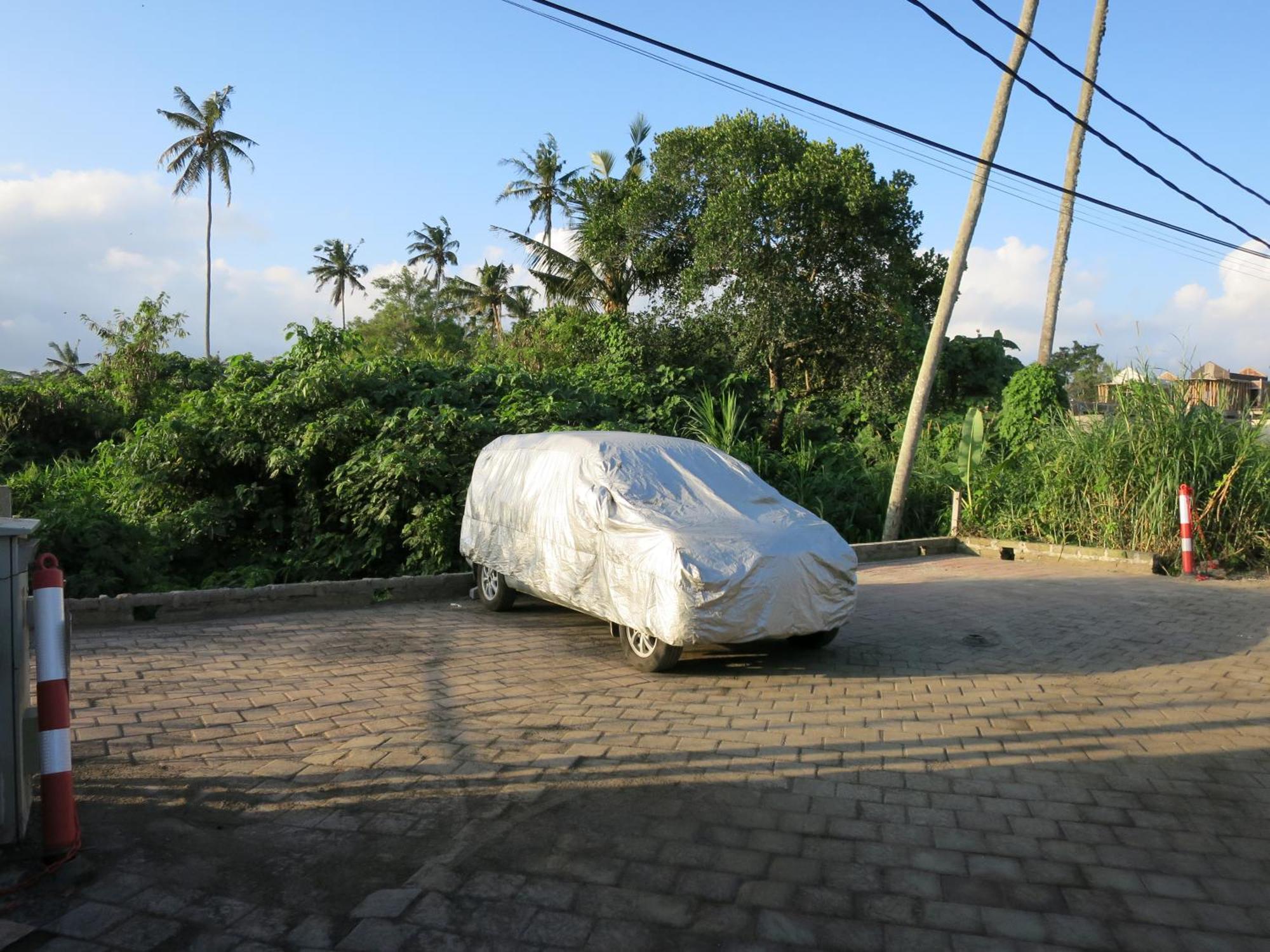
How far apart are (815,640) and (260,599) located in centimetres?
519

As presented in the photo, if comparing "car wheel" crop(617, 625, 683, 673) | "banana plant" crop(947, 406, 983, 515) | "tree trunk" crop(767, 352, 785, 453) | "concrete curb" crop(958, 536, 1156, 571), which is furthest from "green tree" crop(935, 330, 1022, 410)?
"car wheel" crop(617, 625, 683, 673)

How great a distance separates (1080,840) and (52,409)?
1999cm

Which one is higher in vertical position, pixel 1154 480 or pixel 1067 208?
pixel 1067 208

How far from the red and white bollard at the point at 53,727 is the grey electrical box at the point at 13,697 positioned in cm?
6

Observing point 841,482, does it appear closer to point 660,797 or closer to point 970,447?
point 970,447

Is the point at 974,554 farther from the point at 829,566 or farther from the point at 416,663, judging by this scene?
the point at 416,663

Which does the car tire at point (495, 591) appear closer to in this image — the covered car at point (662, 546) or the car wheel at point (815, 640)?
the covered car at point (662, 546)

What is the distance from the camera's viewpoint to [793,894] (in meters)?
3.67

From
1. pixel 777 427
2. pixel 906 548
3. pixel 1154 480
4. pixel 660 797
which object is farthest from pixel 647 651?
pixel 777 427

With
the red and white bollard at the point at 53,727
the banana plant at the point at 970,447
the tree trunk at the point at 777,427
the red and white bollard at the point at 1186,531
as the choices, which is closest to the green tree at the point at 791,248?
the tree trunk at the point at 777,427

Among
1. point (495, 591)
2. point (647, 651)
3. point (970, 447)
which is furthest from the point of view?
point (970, 447)

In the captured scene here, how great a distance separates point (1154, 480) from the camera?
13422mm

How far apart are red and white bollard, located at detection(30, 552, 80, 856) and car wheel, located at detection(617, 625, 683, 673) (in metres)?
3.99

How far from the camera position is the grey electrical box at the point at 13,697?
12.1ft
